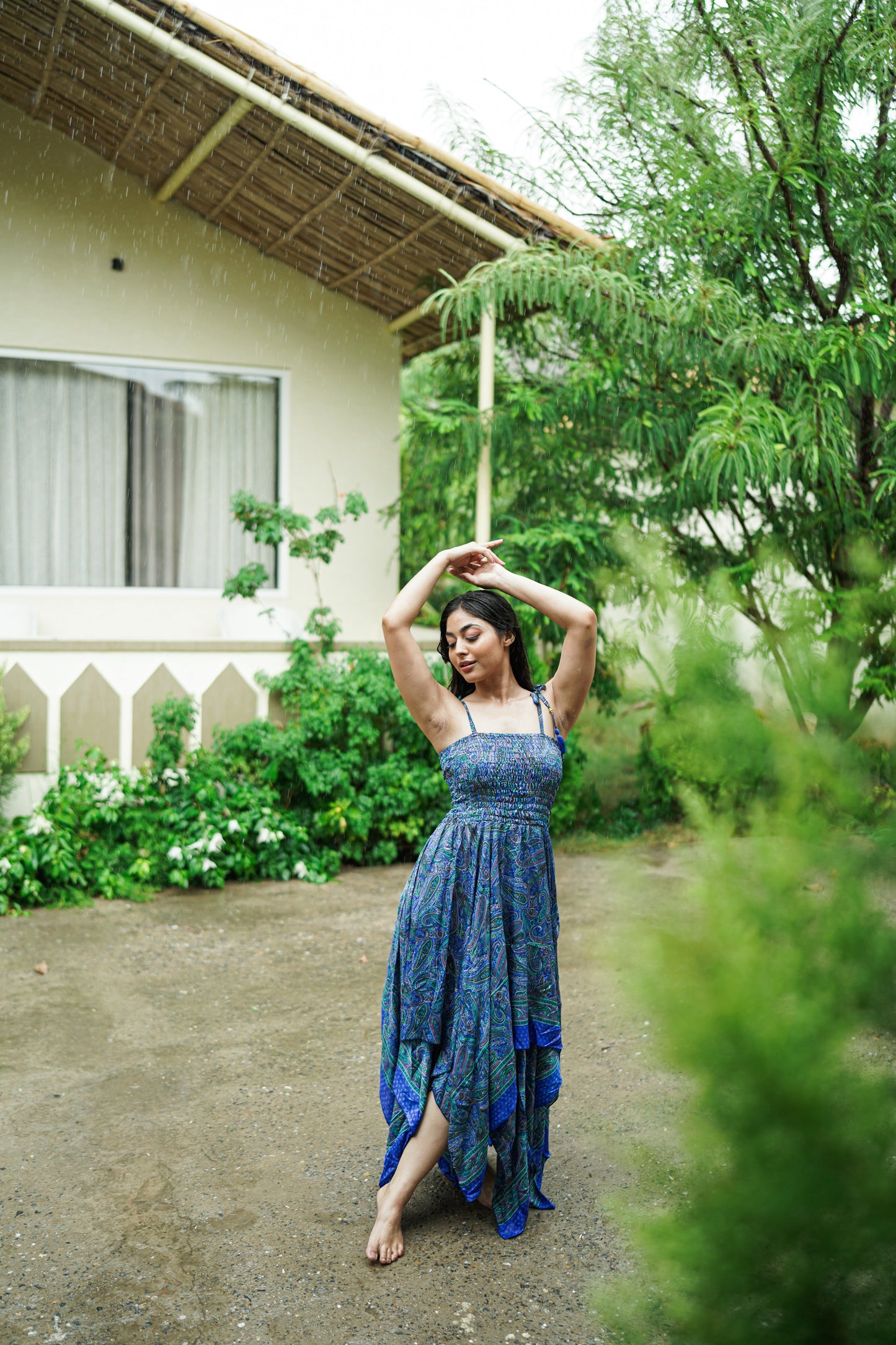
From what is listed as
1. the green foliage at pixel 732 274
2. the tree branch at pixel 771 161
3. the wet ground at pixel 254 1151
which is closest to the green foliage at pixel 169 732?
the wet ground at pixel 254 1151

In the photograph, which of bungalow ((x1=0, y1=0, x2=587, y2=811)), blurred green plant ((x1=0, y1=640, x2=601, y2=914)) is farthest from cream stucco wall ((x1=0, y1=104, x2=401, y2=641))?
blurred green plant ((x1=0, y1=640, x2=601, y2=914))

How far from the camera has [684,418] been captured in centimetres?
606

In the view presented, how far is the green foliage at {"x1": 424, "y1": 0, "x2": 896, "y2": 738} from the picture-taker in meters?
5.29

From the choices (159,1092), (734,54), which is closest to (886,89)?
(734,54)

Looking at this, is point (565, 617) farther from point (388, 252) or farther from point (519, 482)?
point (388, 252)

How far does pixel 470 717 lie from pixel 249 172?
5.42m

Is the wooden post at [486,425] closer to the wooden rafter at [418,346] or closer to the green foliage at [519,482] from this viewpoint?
the green foliage at [519,482]

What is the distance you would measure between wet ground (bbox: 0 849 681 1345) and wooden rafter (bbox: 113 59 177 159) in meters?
4.69

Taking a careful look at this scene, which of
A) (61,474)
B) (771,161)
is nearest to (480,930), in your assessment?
(771,161)

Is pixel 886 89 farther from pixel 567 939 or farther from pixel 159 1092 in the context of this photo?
pixel 159 1092

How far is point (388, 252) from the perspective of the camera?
23.6 feet

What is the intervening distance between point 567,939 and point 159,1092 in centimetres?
226

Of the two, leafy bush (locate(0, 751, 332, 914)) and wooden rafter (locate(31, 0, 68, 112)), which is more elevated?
wooden rafter (locate(31, 0, 68, 112))

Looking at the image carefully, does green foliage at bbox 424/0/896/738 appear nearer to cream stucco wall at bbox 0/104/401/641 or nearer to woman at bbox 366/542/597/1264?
cream stucco wall at bbox 0/104/401/641
